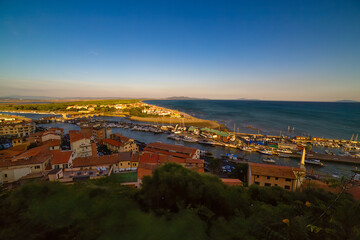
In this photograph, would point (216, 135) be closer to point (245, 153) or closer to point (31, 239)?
point (245, 153)

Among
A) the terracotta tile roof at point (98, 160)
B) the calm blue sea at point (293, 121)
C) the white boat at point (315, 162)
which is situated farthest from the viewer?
the calm blue sea at point (293, 121)

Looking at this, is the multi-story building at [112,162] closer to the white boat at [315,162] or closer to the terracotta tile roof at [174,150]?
the terracotta tile roof at [174,150]

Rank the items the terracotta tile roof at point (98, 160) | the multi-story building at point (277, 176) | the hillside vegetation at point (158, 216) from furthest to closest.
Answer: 1. the terracotta tile roof at point (98, 160)
2. the multi-story building at point (277, 176)
3. the hillside vegetation at point (158, 216)

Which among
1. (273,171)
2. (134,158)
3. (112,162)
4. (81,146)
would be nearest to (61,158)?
(81,146)

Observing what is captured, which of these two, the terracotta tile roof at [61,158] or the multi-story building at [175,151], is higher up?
the terracotta tile roof at [61,158]

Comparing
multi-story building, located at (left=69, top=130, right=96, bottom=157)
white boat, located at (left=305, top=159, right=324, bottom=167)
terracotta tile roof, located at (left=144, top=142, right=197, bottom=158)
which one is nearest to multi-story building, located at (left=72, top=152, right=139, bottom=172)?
multi-story building, located at (left=69, top=130, right=96, bottom=157)

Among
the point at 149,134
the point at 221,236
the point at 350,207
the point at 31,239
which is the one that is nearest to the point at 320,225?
the point at 350,207

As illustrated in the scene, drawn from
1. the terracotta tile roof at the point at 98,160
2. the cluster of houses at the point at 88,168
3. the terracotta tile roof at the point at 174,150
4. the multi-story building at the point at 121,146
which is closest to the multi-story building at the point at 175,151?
the terracotta tile roof at the point at 174,150

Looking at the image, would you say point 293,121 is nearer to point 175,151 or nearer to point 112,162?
point 175,151
